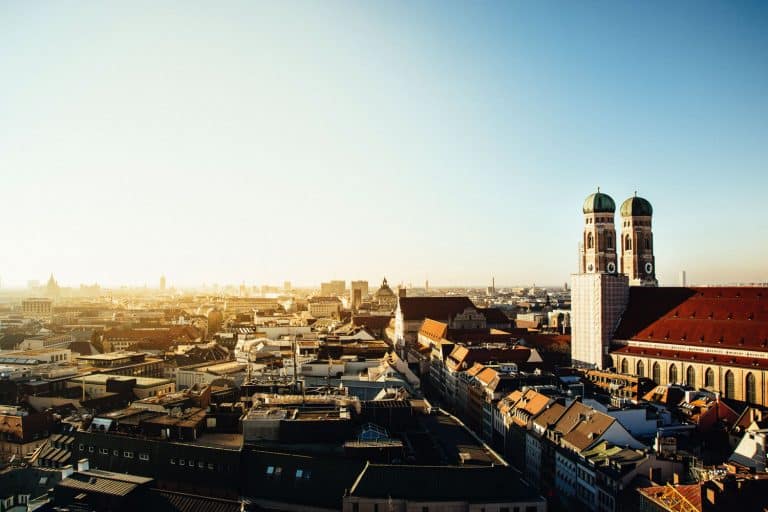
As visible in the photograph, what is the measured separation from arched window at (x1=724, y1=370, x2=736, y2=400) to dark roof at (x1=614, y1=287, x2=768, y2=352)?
161 inches

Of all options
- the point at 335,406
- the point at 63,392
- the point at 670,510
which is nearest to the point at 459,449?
the point at 335,406

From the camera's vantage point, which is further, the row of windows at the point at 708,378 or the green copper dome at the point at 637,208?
the green copper dome at the point at 637,208

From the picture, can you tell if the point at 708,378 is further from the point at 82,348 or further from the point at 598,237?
the point at 82,348

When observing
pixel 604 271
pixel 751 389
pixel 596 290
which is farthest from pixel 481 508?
pixel 604 271

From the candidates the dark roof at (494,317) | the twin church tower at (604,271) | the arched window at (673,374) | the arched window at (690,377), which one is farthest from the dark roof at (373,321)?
the arched window at (690,377)

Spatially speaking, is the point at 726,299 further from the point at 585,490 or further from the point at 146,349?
the point at 146,349

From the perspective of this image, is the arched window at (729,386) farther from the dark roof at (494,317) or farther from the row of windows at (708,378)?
the dark roof at (494,317)

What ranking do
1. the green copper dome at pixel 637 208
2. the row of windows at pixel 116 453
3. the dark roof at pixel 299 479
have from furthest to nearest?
1. the green copper dome at pixel 637 208
2. the row of windows at pixel 116 453
3. the dark roof at pixel 299 479

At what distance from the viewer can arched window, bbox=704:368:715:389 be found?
95787 mm

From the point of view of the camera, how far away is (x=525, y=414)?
77312 millimetres

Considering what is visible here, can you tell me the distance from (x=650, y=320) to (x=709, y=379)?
1599 cm

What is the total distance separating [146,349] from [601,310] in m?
102

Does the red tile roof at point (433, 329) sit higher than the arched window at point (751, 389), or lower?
higher

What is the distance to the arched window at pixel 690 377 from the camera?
9806 centimetres
